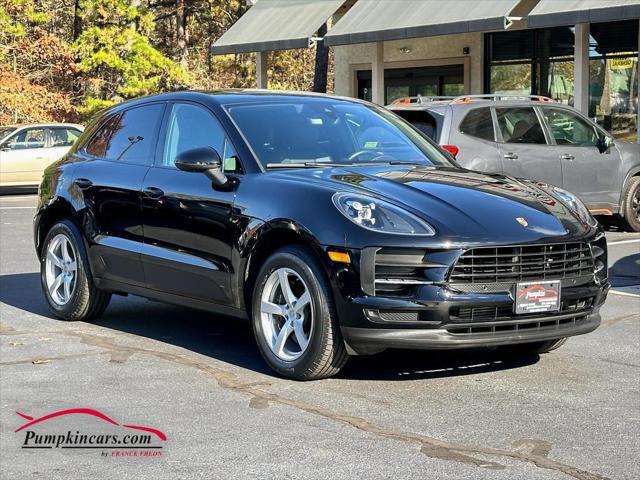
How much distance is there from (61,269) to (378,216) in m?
3.39

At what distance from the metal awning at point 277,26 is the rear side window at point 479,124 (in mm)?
12471

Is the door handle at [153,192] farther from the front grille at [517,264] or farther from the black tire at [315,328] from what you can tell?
the front grille at [517,264]

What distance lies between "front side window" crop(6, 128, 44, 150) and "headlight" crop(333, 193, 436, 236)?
2098 centimetres

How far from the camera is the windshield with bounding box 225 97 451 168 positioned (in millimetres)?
7305

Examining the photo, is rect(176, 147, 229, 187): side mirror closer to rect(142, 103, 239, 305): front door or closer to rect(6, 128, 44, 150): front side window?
rect(142, 103, 239, 305): front door

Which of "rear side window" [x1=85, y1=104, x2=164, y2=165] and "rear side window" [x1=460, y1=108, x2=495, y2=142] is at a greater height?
"rear side window" [x1=85, y1=104, x2=164, y2=165]

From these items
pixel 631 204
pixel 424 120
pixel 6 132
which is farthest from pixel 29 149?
pixel 631 204

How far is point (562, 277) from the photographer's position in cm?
656

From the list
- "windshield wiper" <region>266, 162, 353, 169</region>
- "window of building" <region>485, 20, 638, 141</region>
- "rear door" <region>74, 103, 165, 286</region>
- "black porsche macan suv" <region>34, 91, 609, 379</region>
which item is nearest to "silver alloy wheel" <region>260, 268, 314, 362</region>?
"black porsche macan suv" <region>34, 91, 609, 379</region>

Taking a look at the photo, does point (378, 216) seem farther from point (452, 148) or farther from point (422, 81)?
point (422, 81)

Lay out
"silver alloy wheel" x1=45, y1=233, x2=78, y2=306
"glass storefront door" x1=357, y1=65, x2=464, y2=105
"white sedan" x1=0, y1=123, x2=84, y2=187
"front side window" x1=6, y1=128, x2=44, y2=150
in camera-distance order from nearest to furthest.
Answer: "silver alloy wheel" x1=45, y1=233, x2=78, y2=306 < "white sedan" x1=0, y1=123, x2=84, y2=187 < "front side window" x1=6, y1=128, x2=44, y2=150 < "glass storefront door" x1=357, y1=65, x2=464, y2=105

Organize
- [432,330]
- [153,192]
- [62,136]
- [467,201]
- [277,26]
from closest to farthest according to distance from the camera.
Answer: [432,330]
[467,201]
[153,192]
[62,136]
[277,26]

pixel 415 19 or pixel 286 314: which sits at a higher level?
pixel 415 19

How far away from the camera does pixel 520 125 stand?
14.5 metres
